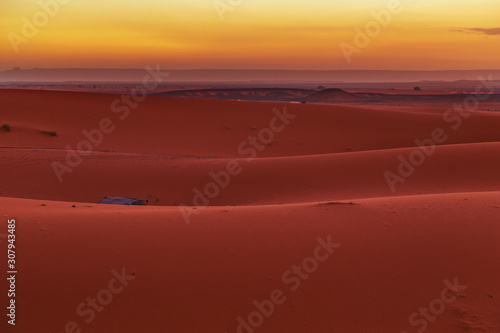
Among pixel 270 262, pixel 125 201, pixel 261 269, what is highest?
pixel 125 201

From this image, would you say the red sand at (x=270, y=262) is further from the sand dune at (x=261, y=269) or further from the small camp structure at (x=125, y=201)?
the small camp structure at (x=125, y=201)

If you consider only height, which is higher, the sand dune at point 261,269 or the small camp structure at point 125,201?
the small camp structure at point 125,201

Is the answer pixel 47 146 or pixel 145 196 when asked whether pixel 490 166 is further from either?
pixel 47 146

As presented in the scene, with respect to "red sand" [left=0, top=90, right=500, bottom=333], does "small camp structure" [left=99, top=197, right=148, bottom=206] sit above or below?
above

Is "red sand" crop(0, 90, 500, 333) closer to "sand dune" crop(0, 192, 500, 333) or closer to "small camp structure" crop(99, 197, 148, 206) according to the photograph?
"sand dune" crop(0, 192, 500, 333)

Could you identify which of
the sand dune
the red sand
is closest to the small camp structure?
the red sand

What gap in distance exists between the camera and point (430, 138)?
2834cm

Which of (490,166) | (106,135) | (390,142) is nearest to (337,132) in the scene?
(390,142)

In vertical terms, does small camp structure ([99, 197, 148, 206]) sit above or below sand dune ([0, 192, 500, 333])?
above

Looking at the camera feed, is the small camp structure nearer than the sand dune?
No

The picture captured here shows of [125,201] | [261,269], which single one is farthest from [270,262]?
[125,201]

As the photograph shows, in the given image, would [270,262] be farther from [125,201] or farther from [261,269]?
[125,201]

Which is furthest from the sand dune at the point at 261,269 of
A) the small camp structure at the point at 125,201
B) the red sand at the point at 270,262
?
the small camp structure at the point at 125,201

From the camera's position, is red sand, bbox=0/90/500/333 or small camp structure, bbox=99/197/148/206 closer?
red sand, bbox=0/90/500/333
